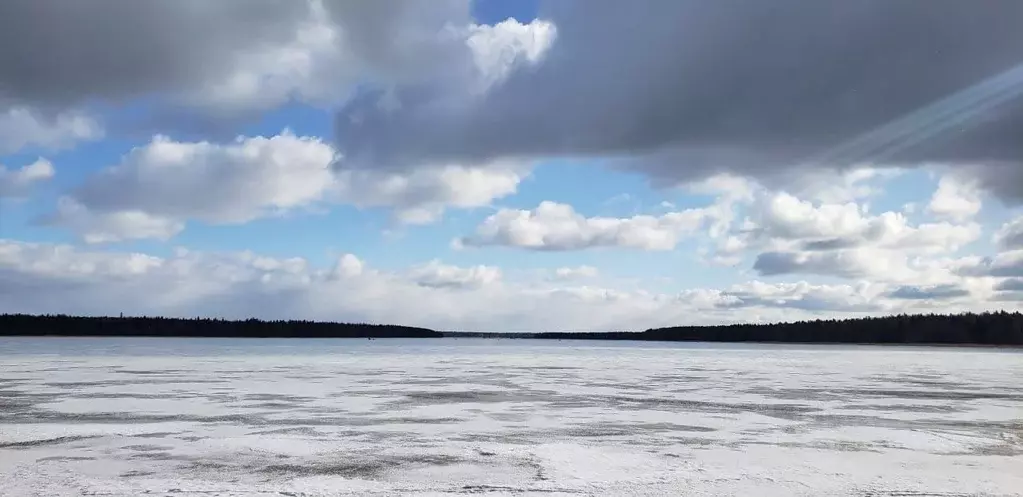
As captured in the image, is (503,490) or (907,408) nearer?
(503,490)

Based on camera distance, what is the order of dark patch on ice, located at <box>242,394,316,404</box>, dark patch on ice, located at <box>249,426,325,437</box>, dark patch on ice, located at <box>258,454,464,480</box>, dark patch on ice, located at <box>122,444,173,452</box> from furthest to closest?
dark patch on ice, located at <box>242,394,316,404</box> < dark patch on ice, located at <box>249,426,325,437</box> < dark patch on ice, located at <box>122,444,173,452</box> < dark patch on ice, located at <box>258,454,464,480</box>

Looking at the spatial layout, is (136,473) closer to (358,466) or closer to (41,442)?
(358,466)

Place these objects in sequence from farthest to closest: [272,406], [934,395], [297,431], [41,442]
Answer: [934,395] → [272,406] → [297,431] → [41,442]

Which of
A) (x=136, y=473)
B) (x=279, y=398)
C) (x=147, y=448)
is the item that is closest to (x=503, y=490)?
(x=136, y=473)

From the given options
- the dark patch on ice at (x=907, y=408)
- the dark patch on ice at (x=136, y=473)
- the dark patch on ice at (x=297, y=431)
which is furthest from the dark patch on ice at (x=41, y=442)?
the dark patch on ice at (x=907, y=408)

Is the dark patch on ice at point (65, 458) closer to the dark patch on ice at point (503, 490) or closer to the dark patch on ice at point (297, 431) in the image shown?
the dark patch on ice at point (297, 431)

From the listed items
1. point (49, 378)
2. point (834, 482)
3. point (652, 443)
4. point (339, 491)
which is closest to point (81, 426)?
point (339, 491)

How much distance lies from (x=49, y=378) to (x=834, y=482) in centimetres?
1926

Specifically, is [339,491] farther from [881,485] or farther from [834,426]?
[834,426]

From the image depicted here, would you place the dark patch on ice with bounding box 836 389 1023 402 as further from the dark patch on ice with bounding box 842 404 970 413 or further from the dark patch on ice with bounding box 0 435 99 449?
the dark patch on ice with bounding box 0 435 99 449

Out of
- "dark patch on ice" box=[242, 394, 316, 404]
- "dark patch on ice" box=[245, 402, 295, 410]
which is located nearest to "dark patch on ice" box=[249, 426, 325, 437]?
"dark patch on ice" box=[245, 402, 295, 410]

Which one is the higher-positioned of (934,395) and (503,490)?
(934,395)

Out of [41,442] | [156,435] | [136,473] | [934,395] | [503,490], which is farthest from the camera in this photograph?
[934,395]

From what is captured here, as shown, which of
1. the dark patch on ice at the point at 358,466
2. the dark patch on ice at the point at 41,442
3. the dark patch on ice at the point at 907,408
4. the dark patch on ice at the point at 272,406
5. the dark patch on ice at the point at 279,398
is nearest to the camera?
the dark patch on ice at the point at 358,466
